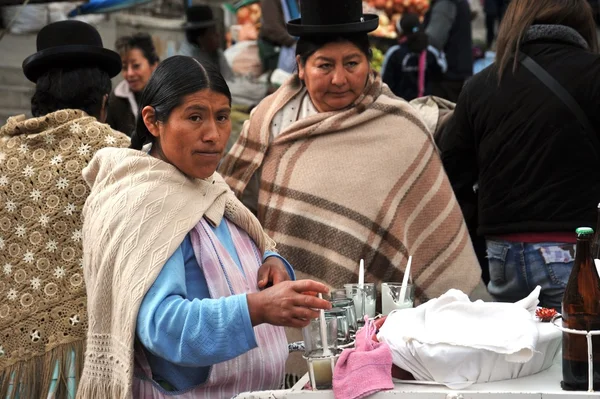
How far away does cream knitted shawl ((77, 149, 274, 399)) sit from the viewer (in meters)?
2.96

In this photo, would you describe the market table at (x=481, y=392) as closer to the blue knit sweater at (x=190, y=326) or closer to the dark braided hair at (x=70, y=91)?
the blue knit sweater at (x=190, y=326)

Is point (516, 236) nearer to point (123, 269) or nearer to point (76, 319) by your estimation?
point (76, 319)

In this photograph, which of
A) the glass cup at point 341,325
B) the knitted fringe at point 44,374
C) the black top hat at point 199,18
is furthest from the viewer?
the black top hat at point 199,18

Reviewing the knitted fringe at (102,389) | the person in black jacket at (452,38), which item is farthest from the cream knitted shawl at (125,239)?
the person in black jacket at (452,38)

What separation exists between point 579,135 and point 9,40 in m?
5.22

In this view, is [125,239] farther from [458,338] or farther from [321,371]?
[458,338]

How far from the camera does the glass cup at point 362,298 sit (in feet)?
11.1

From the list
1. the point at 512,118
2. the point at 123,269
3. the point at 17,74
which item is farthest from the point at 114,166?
the point at 17,74

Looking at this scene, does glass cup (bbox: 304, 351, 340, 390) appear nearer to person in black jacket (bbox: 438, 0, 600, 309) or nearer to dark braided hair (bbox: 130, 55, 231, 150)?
dark braided hair (bbox: 130, 55, 231, 150)

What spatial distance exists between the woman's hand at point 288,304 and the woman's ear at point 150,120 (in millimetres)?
650

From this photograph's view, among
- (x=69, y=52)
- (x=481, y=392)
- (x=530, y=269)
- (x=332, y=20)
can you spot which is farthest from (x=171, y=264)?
(x=530, y=269)

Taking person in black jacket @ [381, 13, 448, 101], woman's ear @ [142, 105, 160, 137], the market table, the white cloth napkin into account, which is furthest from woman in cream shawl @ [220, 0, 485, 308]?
person in black jacket @ [381, 13, 448, 101]

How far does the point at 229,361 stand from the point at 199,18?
249 inches

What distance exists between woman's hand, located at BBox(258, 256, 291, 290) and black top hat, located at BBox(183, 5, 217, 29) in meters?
5.89
